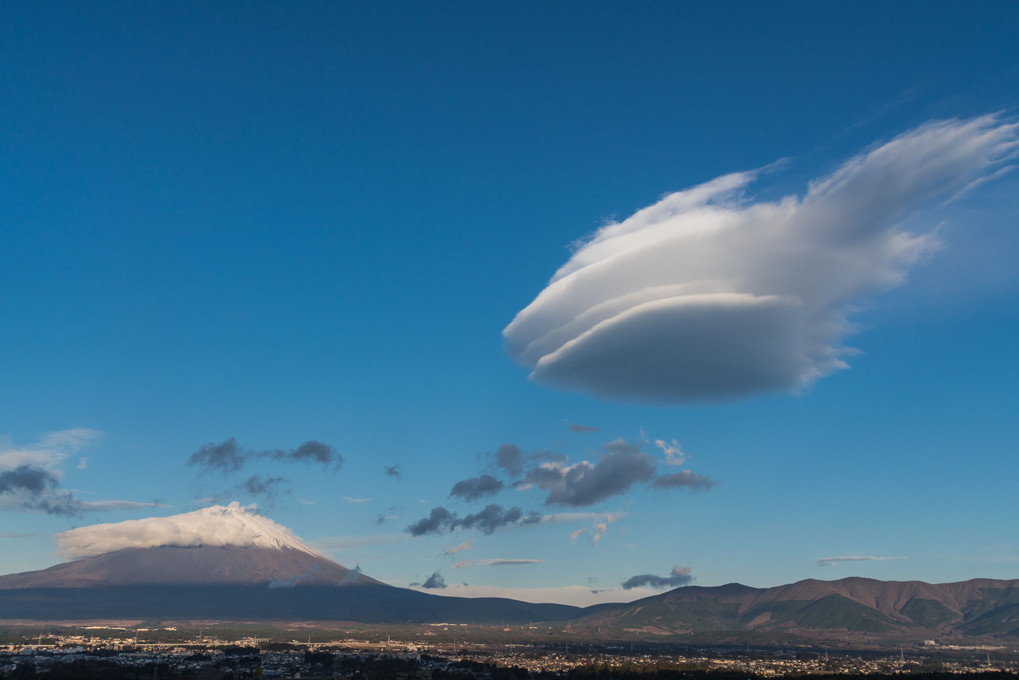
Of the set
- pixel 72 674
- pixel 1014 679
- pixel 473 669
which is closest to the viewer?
pixel 72 674

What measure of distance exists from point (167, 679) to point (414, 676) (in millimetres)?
47964

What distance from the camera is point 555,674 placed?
595 ft

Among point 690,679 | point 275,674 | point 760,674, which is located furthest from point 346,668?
point 760,674

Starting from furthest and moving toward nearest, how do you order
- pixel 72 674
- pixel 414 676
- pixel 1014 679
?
pixel 1014 679 → pixel 414 676 → pixel 72 674

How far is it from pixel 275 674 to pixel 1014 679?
534 ft

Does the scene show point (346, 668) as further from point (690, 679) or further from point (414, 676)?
point (690, 679)

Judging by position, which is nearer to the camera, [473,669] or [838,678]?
[838,678]

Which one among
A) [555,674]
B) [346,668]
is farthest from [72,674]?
[555,674]

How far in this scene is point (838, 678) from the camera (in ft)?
581

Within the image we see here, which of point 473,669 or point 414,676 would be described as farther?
point 473,669

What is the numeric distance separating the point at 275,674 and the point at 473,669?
1879 inches

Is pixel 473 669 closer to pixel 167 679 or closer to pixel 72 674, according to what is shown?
pixel 167 679

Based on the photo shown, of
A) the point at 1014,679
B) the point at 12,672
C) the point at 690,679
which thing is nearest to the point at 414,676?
the point at 690,679

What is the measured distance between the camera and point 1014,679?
572ft
